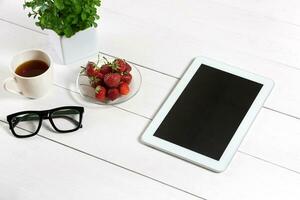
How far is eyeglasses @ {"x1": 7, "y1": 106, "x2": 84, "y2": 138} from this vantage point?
53.6 inches

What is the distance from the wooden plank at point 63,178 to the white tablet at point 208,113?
96mm

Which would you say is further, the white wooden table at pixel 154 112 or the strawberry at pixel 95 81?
the strawberry at pixel 95 81

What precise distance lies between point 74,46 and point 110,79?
0.15 metres

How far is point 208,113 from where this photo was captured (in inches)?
54.7

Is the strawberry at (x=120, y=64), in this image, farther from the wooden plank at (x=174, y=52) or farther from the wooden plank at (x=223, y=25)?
the wooden plank at (x=223, y=25)

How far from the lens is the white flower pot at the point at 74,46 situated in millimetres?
1446

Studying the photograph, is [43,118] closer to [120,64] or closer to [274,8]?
[120,64]

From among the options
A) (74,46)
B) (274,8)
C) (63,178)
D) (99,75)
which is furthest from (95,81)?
(274,8)

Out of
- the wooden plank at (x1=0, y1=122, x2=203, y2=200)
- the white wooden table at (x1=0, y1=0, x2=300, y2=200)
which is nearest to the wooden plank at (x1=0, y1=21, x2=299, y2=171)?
the white wooden table at (x1=0, y1=0, x2=300, y2=200)

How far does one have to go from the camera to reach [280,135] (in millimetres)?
1374

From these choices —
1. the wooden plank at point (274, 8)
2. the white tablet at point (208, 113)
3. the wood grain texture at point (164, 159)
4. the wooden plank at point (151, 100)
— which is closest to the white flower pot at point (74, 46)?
the wooden plank at point (151, 100)

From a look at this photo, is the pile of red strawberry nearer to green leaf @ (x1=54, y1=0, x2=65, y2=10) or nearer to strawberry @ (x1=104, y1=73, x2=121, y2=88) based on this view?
strawberry @ (x1=104, y1=73, x2=121, y2=88)

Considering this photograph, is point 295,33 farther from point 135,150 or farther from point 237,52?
point 135,150

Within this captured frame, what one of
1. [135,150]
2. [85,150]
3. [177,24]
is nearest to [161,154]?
[135,150]
